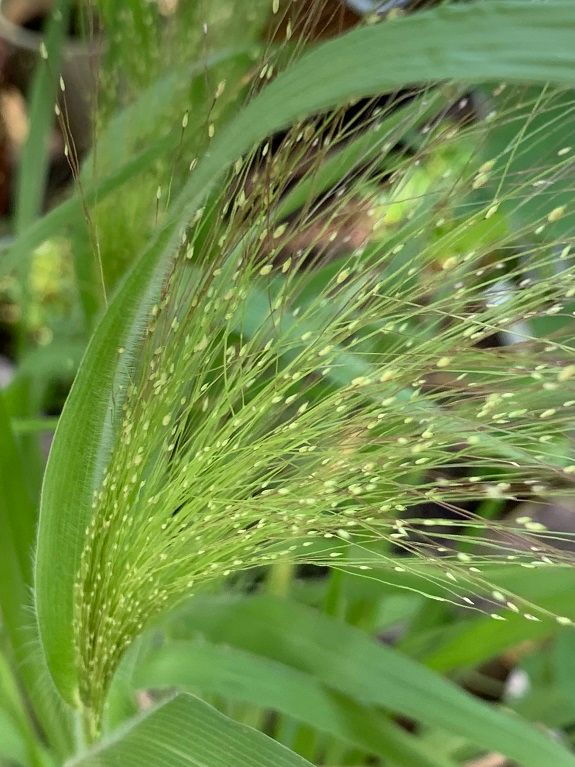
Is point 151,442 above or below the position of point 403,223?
below

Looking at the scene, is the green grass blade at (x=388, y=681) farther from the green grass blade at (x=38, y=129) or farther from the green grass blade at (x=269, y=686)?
the green grass blade at (x=38, y=129)

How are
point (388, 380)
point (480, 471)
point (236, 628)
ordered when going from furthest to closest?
point (480, 471) < point (236, 628) < point (388, 380)

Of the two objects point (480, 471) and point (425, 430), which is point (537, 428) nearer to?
point (425, 430)

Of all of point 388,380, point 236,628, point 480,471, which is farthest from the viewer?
point 480,471

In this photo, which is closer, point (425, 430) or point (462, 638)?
point (425, 430)

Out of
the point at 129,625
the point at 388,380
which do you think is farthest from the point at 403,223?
the point at 129,625

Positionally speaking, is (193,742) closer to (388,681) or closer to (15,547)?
(388,681)

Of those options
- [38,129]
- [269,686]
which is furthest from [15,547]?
[38,129]
